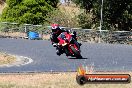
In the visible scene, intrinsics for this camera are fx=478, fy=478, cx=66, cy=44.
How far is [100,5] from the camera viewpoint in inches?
1635

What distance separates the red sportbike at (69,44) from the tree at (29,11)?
76.7 feet

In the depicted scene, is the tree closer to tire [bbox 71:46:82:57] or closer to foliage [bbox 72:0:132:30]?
foliage [bbox 72:0:132:30]

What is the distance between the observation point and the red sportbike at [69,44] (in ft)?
75.7

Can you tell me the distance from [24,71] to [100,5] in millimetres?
24660

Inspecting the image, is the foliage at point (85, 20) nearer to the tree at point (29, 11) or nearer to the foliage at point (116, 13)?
the foliage at point (116, 13)

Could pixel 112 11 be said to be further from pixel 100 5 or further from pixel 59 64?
pixel 59 64

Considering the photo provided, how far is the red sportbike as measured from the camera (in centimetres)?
2308

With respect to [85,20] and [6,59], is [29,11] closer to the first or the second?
[85,20]

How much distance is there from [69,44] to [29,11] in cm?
2477

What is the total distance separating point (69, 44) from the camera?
23.1 metres

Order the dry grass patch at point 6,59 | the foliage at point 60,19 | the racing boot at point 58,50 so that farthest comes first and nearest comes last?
the foliage at point 60,19, the racing boot at point 58,50, the dry grass patch at point 6,59

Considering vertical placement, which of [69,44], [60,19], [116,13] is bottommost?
[60,19]

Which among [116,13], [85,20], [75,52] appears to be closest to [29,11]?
[85,20]

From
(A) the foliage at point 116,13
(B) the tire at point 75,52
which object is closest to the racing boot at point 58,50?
(B) the tire at point 75,52
